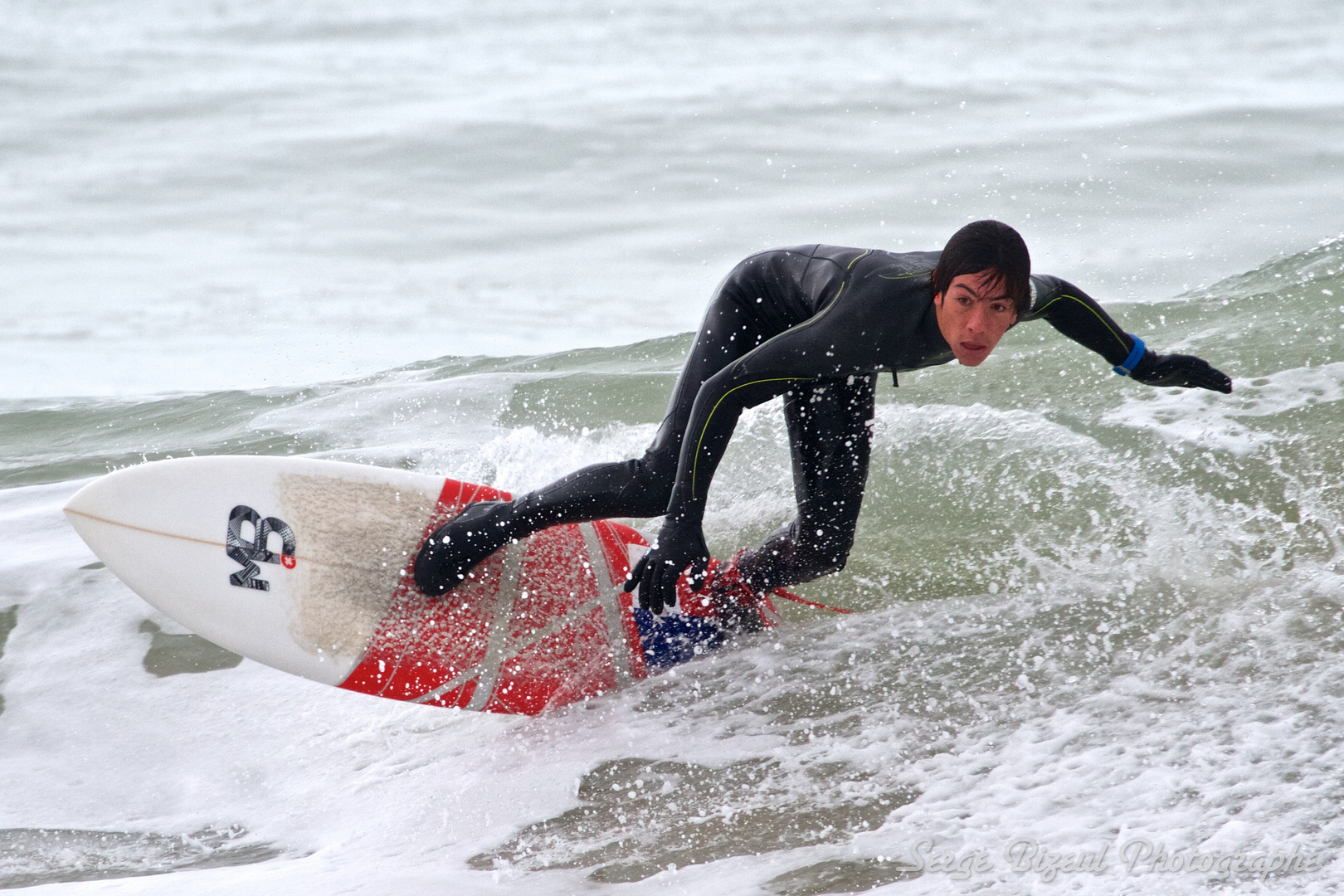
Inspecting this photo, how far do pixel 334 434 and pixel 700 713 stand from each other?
368cm

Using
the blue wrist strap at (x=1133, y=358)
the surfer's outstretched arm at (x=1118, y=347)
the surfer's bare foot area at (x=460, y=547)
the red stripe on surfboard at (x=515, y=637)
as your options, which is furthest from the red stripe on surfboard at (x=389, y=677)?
the blue wrist strap at (x=1133, y=358)

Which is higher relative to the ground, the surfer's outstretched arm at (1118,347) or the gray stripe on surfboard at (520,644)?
the surfer's outstretched arm at (1118,347)

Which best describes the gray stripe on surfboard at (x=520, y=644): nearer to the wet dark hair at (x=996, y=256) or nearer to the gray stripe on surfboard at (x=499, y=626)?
the gray stripe on surfboard at (x=499, y=626)

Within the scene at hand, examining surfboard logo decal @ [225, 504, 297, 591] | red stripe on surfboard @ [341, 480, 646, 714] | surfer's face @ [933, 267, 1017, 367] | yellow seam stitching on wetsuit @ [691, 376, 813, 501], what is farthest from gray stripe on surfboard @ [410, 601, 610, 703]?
surfer's face @ [933, 267, 1017, 367]

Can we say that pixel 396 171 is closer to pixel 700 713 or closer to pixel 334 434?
pixel 334 434

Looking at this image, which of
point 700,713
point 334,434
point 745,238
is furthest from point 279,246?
point 700,713

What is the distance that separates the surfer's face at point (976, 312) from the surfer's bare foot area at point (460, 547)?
1.38 metres

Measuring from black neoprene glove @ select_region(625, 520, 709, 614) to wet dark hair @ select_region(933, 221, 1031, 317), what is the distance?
84cm

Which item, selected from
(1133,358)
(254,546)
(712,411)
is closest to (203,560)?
(254,546)

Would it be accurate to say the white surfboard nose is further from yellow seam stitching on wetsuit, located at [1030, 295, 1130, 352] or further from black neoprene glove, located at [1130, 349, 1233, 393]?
black neoprene glove, located at [1130, 349, 1233, 393]

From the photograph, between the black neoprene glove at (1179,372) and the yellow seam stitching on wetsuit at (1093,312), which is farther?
the black neoprene glove at (1179,372)

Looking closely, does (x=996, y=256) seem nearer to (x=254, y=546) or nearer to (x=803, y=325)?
(x=803, y=325)

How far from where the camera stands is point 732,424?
268 cm

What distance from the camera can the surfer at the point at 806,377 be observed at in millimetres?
2578
